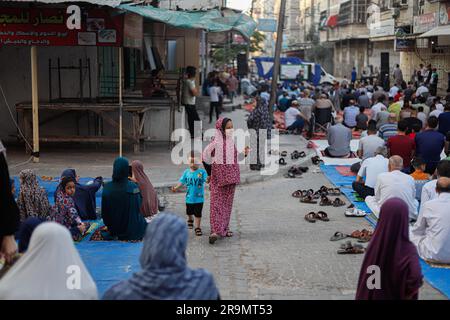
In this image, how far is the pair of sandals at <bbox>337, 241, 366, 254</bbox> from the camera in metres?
8.52

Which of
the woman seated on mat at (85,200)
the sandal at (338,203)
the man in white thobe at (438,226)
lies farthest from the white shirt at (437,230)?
the woman seated on mat at (85,200)

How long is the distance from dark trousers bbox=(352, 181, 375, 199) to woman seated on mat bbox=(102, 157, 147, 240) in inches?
159

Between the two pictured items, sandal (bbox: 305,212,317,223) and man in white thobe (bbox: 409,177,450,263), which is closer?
man in white thobe (bbox: 409,177,450,263)

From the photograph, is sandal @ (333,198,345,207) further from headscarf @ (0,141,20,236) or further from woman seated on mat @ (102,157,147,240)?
headscarf @ (0,141,20,236)

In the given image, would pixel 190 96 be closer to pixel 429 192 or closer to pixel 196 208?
pixel 196 208

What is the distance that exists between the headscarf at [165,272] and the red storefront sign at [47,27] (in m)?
9.64

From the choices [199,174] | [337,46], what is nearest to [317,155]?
[199,174]

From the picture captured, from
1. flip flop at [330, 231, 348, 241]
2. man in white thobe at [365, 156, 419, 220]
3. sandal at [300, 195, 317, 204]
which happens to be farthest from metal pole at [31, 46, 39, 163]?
man in white thobe at [365, 156, 419, 220]

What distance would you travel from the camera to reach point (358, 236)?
30.4 ft

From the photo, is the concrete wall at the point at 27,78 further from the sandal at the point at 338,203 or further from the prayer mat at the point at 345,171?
the sandal at the point at 338,203

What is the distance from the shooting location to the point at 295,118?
21734mm

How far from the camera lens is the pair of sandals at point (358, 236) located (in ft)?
30.1
